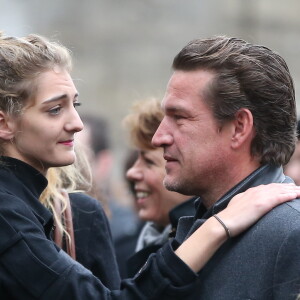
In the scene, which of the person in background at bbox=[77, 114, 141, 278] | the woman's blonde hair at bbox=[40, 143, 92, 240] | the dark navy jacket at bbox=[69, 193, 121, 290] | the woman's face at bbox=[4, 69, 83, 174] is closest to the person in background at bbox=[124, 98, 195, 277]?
the woman's blonde hair at bbox=[40, 143, 92, 240]

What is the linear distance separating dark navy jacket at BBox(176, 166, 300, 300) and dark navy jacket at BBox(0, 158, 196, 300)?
106 millimetres

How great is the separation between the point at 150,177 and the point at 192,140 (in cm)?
177

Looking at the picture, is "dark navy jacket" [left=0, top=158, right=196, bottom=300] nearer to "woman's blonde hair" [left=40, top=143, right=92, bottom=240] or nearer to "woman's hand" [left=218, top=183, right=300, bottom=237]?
"woman's hand" [left=218, top=183, right=300, bottom=237]

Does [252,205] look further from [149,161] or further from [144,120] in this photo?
[149,161]

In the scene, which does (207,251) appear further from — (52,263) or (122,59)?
(122,59)

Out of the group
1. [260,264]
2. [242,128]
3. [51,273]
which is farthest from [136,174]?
[260,264]

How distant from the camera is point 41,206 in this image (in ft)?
13.0

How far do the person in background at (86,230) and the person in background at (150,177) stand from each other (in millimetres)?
811

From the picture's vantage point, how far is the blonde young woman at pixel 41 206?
3561 millimetres

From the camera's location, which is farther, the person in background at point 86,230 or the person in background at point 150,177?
the person in background at point 150,177

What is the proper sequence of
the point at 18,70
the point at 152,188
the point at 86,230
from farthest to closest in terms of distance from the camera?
1. the point at 152,188
2. the point at 86,230
3. the point at 18,70

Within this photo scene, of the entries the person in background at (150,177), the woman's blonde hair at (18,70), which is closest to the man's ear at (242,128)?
the woman's blonde hair at (18,70)

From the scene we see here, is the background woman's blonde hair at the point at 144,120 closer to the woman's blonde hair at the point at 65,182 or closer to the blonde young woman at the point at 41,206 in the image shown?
the woman's blonde hair at the point at 65,182

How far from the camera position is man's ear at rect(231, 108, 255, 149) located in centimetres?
379
